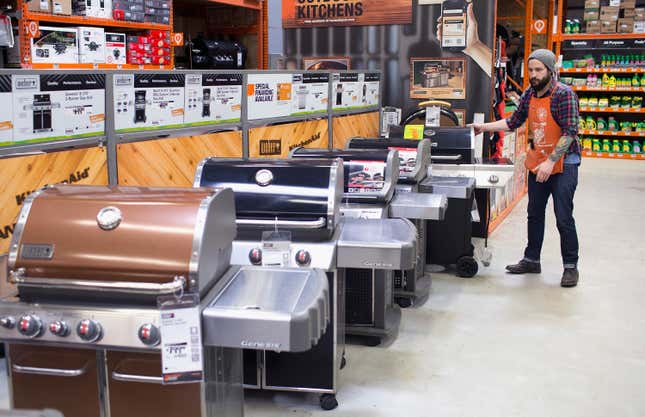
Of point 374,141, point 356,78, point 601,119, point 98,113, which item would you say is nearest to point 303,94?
point 374,141

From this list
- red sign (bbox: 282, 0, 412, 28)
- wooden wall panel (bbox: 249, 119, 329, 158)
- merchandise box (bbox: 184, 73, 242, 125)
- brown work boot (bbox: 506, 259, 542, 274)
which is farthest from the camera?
red sign (bbox: 282, 0, 412, 28)

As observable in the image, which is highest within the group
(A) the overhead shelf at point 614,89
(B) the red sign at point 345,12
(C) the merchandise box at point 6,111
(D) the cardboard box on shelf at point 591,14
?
(D) the cardboard box on shelf at point 591,14

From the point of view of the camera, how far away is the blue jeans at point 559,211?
492 centimetres

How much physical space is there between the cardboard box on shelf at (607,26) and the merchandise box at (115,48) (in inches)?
378

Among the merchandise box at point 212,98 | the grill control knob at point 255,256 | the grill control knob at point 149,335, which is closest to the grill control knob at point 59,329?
the grill control knob at point 149,335

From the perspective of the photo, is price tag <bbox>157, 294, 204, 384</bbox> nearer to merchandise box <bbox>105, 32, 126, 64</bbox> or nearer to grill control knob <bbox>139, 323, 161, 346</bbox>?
grill control knob <bbox>139, 323, 161, 346</bbox>

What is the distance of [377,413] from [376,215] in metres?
0.99

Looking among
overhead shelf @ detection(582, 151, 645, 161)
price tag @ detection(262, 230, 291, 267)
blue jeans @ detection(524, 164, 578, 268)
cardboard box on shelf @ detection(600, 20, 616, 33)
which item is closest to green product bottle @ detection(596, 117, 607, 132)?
overhead shelf @ detection(582, 151, 645, 161)

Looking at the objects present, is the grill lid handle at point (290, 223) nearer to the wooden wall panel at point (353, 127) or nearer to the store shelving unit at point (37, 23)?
the store shelving unit at point (37, 23)

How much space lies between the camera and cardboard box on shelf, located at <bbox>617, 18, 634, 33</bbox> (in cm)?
1219

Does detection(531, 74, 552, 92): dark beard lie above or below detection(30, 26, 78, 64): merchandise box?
below

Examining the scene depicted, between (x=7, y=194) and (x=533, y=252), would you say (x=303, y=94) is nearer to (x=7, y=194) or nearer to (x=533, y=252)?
(x=533, y=252)

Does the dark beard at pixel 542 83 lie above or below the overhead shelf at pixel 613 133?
above

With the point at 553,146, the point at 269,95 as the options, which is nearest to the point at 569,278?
the point at 553,146
